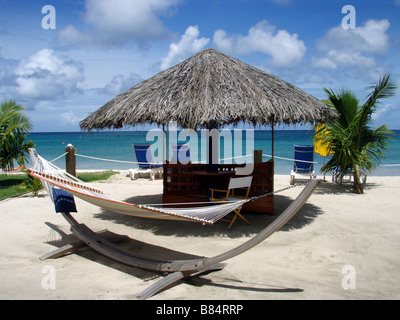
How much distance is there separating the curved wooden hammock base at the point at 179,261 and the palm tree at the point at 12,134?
4.44m

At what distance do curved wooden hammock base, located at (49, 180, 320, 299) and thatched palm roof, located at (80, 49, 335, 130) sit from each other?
1672 mm

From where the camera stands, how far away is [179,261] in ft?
9.37

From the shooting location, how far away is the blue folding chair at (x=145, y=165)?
27.7 ft

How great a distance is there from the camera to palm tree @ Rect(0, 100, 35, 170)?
23.0 feet

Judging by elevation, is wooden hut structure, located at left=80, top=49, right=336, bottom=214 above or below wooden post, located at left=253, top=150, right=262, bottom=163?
above

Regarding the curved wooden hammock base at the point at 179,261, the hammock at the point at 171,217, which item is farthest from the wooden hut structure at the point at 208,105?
the curved wooden hammock base at the point at 179,261

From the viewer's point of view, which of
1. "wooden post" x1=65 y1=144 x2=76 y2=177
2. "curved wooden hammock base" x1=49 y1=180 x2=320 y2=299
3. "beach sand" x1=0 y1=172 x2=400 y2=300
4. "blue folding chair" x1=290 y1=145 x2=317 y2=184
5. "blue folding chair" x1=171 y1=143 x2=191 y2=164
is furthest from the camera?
"blue folding chair" x1=171 y1=143 x2=191 y2=164

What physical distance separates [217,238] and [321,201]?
8.98 ft

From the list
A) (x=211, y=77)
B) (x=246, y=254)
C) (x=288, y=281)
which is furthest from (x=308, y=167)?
(x=288, y=281)

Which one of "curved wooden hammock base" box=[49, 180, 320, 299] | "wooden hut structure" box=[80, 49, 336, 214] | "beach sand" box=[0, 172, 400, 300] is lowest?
"beach sand" box=[0, 172, 400, 300]

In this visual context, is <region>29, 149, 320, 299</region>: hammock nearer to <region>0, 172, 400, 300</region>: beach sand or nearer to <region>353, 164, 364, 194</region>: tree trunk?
<region>0, 172, 400, 300</region>: beach sand

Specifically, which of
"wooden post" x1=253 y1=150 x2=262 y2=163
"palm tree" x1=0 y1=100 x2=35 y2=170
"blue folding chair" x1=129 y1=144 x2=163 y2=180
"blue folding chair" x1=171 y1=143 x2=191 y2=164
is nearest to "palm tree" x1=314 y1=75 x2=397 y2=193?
"wooden post" x1=253 y1=150 x2=262 y2=163
